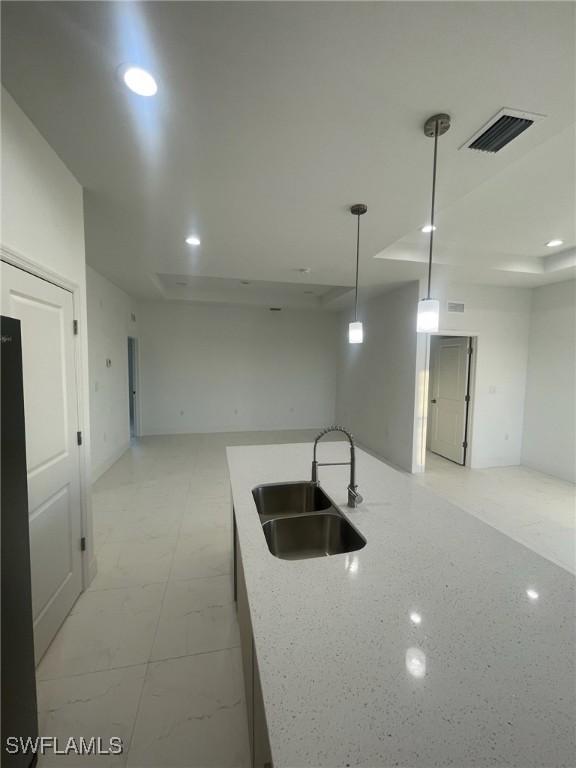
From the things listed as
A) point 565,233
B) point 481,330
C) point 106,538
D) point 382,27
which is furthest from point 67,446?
point 481,330

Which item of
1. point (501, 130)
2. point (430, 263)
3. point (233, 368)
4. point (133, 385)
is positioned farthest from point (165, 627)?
point (233, 368)

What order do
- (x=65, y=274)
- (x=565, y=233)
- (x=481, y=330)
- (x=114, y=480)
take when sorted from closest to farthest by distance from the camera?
(x=65, y=274)
(x=565, y=233)
(x=114, y=480)
(x=481, y=330)

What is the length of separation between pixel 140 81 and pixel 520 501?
16.0 feet

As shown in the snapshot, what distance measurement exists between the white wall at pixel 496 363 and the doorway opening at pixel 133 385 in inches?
214

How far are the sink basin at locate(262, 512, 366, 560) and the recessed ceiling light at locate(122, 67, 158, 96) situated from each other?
6.52 ft

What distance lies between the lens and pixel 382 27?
1.11 meters

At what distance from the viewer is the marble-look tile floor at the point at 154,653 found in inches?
53.9

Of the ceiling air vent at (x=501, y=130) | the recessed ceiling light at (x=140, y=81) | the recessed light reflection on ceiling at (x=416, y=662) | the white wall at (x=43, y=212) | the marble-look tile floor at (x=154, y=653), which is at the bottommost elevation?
the marble-look tile floor at (x=154, y=653)

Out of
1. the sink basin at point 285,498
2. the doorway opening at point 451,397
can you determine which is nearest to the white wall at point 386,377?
the doorway opening at point 451,397

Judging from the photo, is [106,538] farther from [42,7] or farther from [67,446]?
[42,7]

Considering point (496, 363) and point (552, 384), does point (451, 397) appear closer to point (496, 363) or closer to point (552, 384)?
point (496, 363)

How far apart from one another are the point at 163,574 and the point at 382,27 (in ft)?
10.4

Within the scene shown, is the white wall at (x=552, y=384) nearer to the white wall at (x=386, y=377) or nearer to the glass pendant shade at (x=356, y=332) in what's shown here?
the white wall at (x=386, y=377)

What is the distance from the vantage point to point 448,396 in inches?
210
